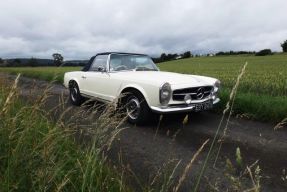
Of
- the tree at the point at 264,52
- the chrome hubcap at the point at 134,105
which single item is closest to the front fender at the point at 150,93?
the chrome hubcap at the point at 134,105

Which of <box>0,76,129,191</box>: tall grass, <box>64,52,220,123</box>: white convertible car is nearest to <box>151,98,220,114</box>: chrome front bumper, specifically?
<box>64,52,220,123</box>: white convertible car

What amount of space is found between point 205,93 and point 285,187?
3.09m

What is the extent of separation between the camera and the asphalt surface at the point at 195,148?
3547mm

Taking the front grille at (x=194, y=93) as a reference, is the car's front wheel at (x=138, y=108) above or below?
below

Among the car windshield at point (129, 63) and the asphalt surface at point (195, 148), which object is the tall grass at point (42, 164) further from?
the car windshield at point (129, 63)

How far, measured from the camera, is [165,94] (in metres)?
5.71

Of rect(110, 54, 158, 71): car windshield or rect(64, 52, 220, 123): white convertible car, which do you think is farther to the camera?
rect(110, 54, 158, 71): car windshield

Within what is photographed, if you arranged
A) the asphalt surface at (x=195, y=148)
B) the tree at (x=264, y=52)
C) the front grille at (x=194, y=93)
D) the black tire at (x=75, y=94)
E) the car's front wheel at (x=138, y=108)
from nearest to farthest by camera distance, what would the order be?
1. the asphalt surface at (x=195, y=148)
2. the front grille at (x=194, y=93)
3. the car's front wheel at (x=138, y=108)
4. the black tire at (x=75, y=94)
5. the tree at (x=264, y=52)

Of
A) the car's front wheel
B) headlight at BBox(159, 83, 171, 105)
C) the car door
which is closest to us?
headlight at BBox(159, 83, 171, 105)

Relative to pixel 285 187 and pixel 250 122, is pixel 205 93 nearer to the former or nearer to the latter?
pixel 250 122

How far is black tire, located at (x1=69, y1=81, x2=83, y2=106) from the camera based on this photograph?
8.56 meters

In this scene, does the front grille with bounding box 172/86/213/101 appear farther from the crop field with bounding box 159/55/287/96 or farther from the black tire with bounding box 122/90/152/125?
the crop field with bounding box 159/55/287/96

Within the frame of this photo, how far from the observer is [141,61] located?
7.64 metres

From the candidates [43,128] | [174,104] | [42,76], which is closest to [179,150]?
[174,104]
